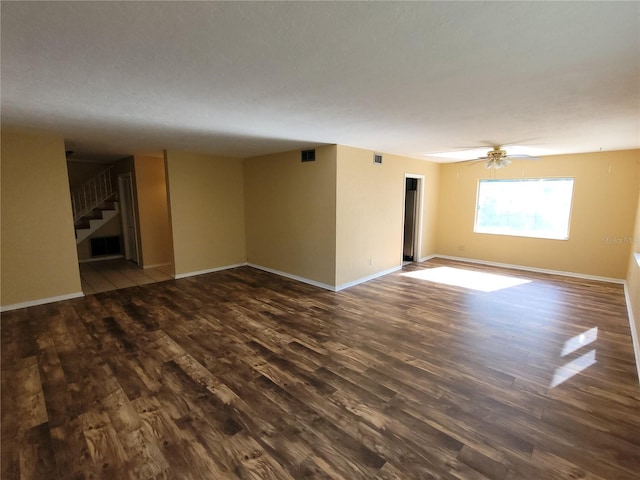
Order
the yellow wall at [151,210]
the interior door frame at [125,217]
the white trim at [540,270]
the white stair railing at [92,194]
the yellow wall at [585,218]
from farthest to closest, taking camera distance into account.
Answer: the white stair railing at [92,194] < the interior door frame at [125,217] < the yellow wall at [151,210] < the white trim at [540,270] < the yellow wall at [585,218]

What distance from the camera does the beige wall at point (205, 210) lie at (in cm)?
568

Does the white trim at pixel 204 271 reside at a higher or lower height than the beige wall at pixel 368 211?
lower

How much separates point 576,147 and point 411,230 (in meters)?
3.43

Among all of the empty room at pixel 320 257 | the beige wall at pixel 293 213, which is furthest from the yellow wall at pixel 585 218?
the beige wall at pixel 293 213

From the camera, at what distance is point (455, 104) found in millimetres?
2572

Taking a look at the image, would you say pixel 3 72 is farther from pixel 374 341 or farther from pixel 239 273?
pixel 239 273

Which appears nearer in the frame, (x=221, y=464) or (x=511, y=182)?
(x=221, y=464)

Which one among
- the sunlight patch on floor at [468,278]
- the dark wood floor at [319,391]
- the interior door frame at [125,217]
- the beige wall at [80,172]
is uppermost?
the beige wall at [80,172]

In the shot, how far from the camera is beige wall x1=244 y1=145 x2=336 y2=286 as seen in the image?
492cm

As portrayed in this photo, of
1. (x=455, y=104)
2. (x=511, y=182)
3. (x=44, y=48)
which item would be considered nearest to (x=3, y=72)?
(x=44, y=48)

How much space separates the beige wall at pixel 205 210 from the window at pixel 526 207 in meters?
5.90

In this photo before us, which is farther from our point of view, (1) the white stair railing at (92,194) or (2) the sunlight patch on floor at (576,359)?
(1) the white stair railing at (92,194)

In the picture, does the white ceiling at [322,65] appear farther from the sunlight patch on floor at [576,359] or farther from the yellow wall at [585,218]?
the yellow wall at [585,218]

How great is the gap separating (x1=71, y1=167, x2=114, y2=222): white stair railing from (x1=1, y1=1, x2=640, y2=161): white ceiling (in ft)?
15.8
